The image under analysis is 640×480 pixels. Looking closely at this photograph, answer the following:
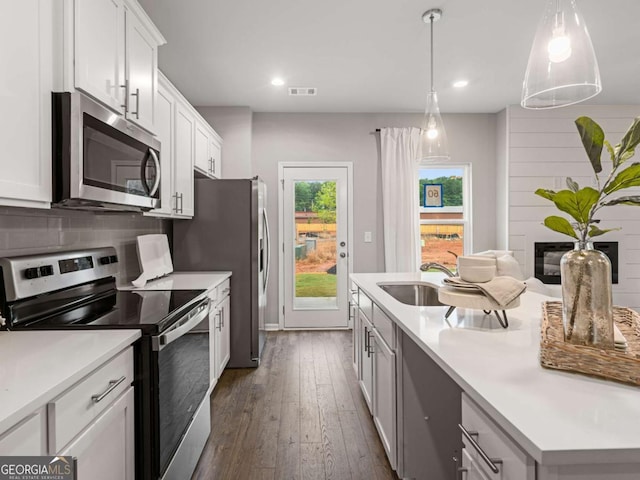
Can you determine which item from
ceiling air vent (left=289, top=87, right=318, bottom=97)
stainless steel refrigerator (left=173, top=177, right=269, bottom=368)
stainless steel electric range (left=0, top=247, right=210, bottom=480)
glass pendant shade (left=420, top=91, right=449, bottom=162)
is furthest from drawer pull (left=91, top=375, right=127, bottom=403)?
ceiling air vent (left=289, top=87, right=318, bottom=97)

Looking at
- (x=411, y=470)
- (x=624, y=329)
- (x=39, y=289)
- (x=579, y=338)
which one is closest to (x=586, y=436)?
(x=579, y=338)

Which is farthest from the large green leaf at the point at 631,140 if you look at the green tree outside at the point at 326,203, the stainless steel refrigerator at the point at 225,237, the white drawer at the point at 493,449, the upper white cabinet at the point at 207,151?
the green tree outside at the point at 326,203

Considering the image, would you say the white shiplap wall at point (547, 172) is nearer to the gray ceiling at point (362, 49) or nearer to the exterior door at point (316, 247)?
the gray ceiling at point (362, 49)

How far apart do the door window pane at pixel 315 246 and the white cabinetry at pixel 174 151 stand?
66.9 inches

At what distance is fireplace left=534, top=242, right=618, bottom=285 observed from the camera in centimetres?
463

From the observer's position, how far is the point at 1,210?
163cm

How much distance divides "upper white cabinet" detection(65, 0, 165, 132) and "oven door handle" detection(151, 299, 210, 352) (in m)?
0.99

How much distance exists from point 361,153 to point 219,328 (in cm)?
281

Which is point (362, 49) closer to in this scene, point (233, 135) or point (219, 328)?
point (233, 135)

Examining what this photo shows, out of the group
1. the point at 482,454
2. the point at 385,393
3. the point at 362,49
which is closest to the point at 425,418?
the point at 385,393

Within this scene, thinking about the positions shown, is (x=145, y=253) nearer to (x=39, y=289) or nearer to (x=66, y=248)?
(x=66, y=248)

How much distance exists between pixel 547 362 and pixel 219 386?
2.57 m

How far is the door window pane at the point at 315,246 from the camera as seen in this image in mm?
4770

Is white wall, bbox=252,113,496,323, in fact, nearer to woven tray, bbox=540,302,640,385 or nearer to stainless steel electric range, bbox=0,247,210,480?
stainless steel electric range, bbox=0,247,210,480
